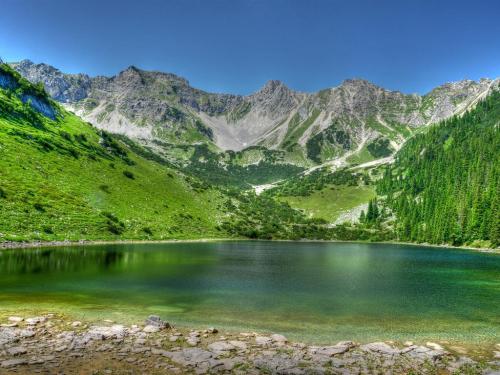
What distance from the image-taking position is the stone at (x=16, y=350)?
2014cm

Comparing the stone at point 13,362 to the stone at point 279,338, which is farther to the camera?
the stone at point 279,338

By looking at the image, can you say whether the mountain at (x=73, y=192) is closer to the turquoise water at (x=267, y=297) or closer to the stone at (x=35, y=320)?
the turquoise water at (x=267, y=297)

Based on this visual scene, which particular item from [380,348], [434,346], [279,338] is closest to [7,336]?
[279,338]

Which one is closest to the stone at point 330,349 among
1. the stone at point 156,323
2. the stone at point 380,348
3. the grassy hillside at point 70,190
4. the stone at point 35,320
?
the stone at point 380,348

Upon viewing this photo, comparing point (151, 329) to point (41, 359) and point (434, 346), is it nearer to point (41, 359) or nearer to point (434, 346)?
point (41, 359)

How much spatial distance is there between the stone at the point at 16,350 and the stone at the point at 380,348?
2019 cm

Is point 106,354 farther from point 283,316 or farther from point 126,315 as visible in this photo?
point 283,316

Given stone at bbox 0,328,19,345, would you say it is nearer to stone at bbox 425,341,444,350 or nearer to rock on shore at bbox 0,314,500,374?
rock on shore at bbox 0,314,500,374

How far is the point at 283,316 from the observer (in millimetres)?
33656

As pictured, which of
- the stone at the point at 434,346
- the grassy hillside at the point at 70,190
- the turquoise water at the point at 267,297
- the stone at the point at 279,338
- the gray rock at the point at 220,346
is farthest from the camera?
the grassy hillside at the point at 70,190

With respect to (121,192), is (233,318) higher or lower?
lower

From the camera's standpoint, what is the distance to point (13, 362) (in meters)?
18.7

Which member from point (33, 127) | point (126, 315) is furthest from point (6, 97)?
point (126, 315)

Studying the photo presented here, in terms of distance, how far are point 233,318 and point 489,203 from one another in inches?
7024
